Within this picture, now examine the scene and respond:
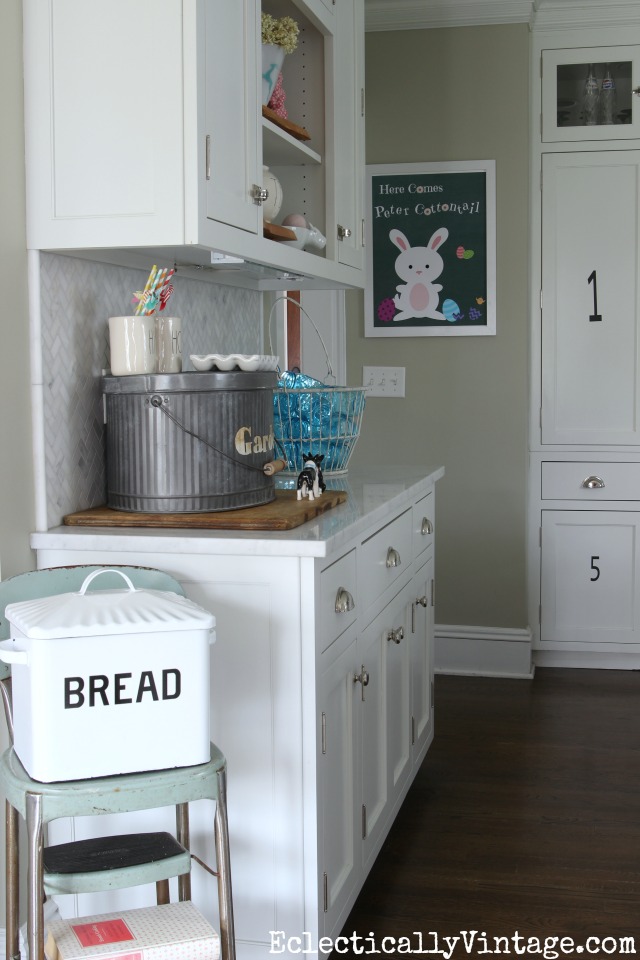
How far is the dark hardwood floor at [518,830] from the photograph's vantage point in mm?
2279

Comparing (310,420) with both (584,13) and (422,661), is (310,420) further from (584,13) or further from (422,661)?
(584,13)

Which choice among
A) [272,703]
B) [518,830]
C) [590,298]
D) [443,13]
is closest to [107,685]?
[272,703]

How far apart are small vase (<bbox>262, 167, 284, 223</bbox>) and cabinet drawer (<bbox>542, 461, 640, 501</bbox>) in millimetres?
2037

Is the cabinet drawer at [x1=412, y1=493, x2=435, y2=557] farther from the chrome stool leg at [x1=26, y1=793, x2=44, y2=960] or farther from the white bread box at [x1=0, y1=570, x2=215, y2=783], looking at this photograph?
the chrome stool leg at [x1=26, y1=793, x2=44, y2=960]

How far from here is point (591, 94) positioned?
4.05 m

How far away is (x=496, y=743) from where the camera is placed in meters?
3.38

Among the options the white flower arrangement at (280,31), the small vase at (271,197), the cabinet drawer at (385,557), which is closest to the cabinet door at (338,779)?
the cabinet drawer at (385,557)

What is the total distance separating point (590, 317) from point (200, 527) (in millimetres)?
2591

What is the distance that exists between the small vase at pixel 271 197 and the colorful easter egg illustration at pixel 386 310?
1705mm

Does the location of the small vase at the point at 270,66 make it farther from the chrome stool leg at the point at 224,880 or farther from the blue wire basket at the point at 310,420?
the chrome stool leg at the point at 224,880

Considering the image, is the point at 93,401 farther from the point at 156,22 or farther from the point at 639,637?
the point at 639,637

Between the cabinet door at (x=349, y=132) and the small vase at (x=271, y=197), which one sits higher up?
the cabinet door at (x=349, y=132)

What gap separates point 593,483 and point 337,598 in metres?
2.37

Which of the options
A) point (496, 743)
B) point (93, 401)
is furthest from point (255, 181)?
point (496, 743)
